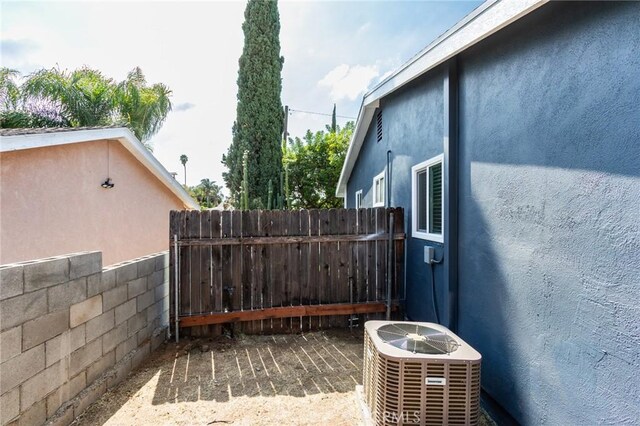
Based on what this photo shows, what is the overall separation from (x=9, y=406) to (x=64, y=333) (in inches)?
23.9

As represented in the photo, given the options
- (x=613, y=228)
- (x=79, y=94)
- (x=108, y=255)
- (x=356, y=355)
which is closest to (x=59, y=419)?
(x=356, y=355)

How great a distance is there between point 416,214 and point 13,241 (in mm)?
5481

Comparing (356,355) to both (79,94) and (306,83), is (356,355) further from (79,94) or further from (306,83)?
(306,83)

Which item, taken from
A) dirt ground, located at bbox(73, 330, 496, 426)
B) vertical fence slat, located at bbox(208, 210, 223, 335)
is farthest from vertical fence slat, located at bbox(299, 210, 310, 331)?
vertical fence slat, located at bbox(208, 210, 223, 335)

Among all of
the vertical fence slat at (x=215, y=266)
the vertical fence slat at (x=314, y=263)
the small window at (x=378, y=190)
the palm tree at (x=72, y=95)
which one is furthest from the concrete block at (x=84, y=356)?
the palm tree at (x=72, y=95)

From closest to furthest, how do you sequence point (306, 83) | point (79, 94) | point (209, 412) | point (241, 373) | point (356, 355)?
point (209, 412)
point (241, 373)
point (356, 355)
point (79, 94)
point (306, 83)

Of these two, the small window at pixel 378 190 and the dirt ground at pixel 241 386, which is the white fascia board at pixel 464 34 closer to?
the small window at pixel 378 190

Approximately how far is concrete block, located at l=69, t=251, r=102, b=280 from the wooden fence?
4.54ft

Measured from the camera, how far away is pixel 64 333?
8.54ft

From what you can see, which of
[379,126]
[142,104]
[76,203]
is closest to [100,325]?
[76,203]

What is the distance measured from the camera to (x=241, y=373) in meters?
3.62

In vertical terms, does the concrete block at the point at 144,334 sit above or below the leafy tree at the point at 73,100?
below

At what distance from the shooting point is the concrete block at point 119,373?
10.4 feet

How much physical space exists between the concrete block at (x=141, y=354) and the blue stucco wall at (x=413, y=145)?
11.4 ft
